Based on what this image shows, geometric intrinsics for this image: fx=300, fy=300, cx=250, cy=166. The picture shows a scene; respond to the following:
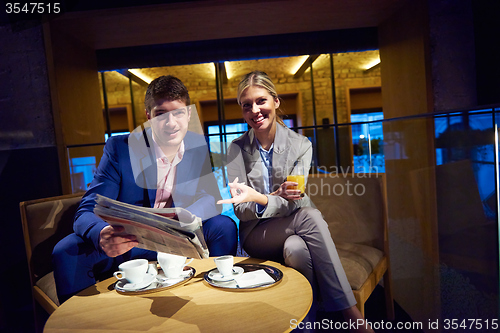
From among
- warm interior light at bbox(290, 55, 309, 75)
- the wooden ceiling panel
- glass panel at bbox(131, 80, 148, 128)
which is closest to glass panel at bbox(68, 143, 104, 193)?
the wooden ceiling panel

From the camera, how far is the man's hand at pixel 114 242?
1.07 meters

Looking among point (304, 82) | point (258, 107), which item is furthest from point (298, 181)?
point (304, 82)

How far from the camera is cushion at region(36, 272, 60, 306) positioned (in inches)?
57.5

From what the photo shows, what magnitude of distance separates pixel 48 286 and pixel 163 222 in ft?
3.78

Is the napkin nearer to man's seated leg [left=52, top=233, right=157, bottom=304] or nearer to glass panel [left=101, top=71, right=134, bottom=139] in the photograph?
man's seated leg [left=52, top=233, right=157, bottom=304]

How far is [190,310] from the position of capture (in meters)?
0.86

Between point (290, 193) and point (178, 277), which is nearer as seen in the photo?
point (178, 277)

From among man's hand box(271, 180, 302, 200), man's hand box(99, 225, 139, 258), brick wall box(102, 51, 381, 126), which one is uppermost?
brick wall box(102, 51, 381, 126)

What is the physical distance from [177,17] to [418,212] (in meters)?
2.42

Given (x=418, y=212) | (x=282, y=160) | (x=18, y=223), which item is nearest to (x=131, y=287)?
(x=282, y=160)

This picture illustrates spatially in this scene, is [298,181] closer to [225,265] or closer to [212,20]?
[225,265]

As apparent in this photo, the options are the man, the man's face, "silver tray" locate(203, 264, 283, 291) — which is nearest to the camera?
"silver tray" locate(203, 264, 283, 291)

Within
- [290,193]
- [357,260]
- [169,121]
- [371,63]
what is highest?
[371,63]

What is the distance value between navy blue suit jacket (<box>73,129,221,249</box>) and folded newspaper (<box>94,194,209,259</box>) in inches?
22.7
